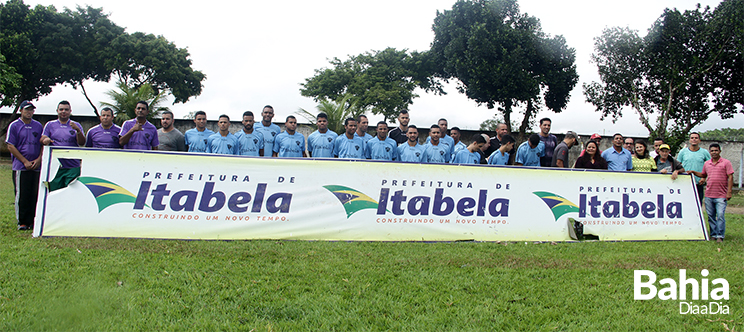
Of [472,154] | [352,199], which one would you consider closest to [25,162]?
[352,199]

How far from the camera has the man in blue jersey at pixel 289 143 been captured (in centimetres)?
758

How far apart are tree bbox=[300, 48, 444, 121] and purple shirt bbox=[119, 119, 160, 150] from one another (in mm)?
26371

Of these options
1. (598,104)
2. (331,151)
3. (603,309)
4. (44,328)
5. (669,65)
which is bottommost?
(44,328)

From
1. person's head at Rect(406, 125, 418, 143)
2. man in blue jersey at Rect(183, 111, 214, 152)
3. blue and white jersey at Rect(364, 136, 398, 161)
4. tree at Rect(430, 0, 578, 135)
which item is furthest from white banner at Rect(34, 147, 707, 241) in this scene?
tree at Rect(430, 0, 578, 135)

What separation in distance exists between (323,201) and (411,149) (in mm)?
2070

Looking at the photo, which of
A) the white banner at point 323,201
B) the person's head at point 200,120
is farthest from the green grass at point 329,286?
the person's head at point 200,120

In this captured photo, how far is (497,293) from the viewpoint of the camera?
11.9 feet

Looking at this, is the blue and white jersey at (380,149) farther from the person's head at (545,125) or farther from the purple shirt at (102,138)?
the purple shirt at (102,138)

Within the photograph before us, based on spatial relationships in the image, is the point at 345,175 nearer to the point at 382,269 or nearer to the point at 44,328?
the point at 382,269

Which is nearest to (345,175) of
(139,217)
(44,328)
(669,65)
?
(139,217)

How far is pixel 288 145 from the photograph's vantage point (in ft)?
24.9

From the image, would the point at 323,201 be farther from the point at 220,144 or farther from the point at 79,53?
the point at 79,53

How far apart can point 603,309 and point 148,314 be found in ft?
11.4

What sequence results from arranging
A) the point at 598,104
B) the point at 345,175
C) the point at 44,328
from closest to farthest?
the point at 44,328, the point at 345,175, the point at 598,104
